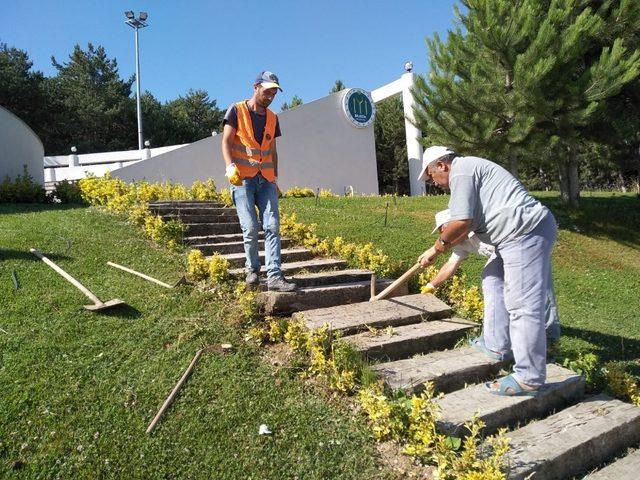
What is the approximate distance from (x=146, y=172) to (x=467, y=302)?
1134cm

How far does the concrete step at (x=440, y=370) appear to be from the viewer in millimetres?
3277

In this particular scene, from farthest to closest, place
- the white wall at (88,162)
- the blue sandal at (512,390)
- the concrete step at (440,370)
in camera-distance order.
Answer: the white wall at (88,162) → the concrete step at (440,370) → the blue sandal at (512,390)

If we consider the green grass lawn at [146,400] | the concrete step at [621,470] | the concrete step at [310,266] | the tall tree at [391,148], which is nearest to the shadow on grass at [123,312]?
the green grass lawn at [146,400]

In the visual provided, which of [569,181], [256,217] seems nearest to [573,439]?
[256,217]

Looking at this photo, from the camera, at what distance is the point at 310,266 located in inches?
211

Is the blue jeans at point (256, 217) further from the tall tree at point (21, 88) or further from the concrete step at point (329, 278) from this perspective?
the tall tree at point (21, 88)

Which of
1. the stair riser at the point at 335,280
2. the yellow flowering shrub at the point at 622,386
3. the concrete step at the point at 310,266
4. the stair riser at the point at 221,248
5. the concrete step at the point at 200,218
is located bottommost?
the yellow flowering shrub at the point at 622,386

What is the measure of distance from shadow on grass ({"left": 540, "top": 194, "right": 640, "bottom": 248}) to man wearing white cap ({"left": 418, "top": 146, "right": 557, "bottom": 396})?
940cm

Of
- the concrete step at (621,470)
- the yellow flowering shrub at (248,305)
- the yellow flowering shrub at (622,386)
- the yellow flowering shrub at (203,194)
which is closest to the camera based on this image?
the concrete step at (621,470)

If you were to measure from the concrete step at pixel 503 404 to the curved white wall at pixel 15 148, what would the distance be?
36.1ft

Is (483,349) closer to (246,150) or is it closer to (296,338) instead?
(296,338)

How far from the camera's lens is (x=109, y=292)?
4559mm

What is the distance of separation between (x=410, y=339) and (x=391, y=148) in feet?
108

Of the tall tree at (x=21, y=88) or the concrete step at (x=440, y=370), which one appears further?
the tall tree at (x=21, y=88)
